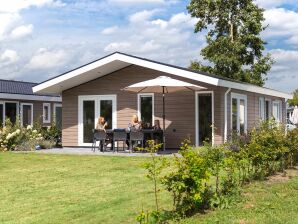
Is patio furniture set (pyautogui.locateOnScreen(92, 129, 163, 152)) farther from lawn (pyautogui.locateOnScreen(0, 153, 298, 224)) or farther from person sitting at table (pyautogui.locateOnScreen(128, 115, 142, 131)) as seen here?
lawn (pyautogui.locateOnScreen(0, 153, 298, 224))

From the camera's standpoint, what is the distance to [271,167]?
10289mm

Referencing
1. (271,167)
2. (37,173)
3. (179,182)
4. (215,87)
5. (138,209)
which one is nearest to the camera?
(179,182)

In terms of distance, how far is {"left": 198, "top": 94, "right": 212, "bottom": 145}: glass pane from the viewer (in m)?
17.8

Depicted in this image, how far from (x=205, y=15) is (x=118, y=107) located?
14.9 metres

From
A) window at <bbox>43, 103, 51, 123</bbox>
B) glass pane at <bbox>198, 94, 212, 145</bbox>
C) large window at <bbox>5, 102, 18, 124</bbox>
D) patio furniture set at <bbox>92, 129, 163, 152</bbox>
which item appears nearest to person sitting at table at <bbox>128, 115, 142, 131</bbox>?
patio furniture set at <bbox>92, 129, 163, 152</bbox>

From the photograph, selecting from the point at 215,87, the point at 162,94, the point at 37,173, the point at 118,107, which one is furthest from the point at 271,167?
the point at 118,107

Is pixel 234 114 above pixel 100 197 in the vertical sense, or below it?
above

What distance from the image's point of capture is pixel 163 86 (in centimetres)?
1627

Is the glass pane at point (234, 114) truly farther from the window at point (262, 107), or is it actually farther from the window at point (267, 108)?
the window at point (267, 108)

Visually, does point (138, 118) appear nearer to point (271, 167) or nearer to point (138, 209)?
point (271, 167)

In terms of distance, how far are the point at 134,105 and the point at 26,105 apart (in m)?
10.2

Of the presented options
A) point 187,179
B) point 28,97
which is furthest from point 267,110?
point 187,179

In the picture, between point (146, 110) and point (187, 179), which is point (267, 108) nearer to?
point (146, 110)

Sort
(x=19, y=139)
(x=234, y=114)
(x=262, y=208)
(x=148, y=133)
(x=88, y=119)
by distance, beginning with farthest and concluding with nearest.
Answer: (x=88, y=119) < (x=19, y=139) < (x=234, y=114) < (x=148, y=133) < (x=262, y=208)
